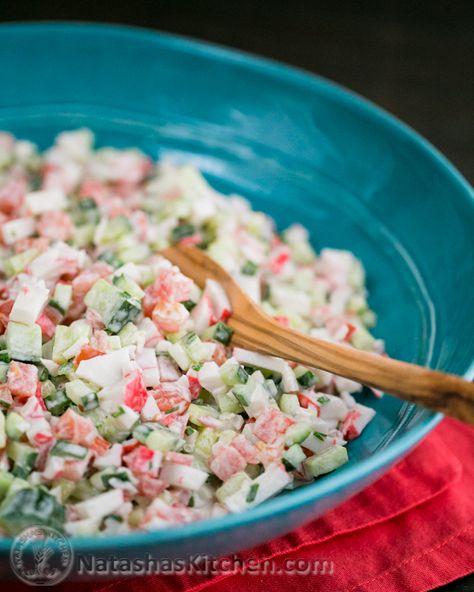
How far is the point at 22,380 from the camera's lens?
1448 millimetres

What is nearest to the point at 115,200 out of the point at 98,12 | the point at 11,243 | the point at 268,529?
the point at 11,243

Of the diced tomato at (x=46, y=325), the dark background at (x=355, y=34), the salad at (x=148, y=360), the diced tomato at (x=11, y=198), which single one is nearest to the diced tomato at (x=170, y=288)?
the salad at (x=148, y=360)

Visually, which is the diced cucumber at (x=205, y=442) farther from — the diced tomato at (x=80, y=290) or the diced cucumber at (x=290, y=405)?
the diced tomato at (x=80, y=290)

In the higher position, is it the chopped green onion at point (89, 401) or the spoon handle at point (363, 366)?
the spoon handle at point (363, 366)

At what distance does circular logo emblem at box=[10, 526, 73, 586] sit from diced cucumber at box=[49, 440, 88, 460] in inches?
5.4

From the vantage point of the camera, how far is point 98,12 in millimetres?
3152

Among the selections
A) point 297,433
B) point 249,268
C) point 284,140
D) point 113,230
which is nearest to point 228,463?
point 297,433

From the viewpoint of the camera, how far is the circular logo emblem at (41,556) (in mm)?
1093

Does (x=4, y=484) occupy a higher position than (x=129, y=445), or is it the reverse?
(x=129, y=445)

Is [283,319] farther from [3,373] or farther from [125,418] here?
[3,373]

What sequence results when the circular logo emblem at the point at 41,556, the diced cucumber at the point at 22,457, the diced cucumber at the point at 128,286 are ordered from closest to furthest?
the circular logo emblem at the point at 41,556 → the diced cucumber at the point at 22,457 → the diced cucumber at the point at 128,286

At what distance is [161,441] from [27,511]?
26 centimetres

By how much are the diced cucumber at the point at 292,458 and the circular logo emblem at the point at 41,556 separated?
0.42 metres

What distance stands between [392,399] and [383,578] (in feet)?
1.14
